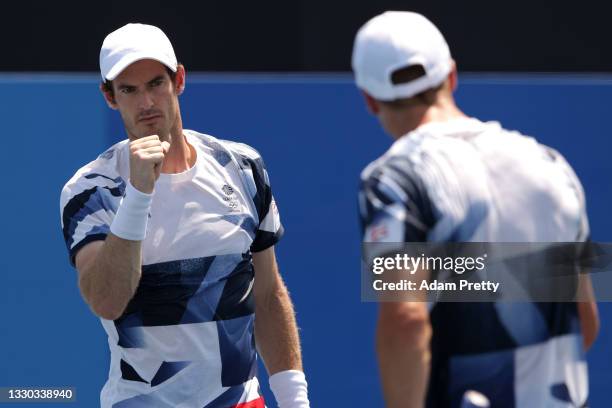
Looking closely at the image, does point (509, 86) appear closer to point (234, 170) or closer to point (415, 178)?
point (234, 170)

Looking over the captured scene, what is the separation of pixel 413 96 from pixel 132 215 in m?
0.94

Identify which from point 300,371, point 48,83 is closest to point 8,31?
point 48,83

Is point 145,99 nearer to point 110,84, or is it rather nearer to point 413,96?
point 110,84

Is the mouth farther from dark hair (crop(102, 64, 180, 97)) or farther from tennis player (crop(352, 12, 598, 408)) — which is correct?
tennis player (crop(352, 12, 598, 408))

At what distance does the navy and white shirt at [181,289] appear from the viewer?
3.67 meters

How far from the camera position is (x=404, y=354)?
266cm

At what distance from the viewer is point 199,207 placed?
3.76 metres

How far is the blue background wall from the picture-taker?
17.0 feet

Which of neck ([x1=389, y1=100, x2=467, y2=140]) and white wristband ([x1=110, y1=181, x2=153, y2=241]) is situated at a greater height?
neck ([x1=389, y1=100, x2=467, y2=140])

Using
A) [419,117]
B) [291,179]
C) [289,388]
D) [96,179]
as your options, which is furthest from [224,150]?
[291,179]

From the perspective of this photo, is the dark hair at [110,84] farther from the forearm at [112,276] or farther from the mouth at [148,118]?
the forearm at [112,276]

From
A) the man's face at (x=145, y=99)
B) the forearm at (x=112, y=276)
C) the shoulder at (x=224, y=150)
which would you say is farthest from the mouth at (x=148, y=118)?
the forearm at (x=112, y=276)

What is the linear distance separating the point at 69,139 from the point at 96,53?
0.39 m

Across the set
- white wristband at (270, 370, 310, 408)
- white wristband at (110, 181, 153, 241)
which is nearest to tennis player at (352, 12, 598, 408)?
white wristband at (110, 181, 153, 241)
